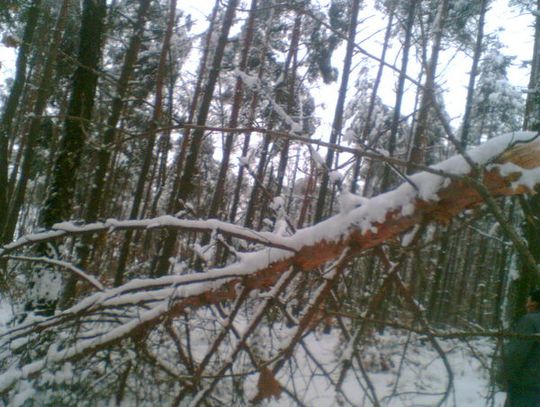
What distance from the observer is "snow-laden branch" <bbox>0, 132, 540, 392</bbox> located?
8.00 feet

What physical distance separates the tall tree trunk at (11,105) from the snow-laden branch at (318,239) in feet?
31.3

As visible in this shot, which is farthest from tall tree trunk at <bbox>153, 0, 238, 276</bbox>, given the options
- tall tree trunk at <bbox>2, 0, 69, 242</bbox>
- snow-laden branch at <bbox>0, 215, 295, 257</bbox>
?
tall tree trunk at <bbox>2, 0, 69, 242</bbox>

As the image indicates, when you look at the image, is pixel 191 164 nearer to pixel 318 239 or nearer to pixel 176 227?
pixel 176 227

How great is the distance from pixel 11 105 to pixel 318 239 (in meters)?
12.4

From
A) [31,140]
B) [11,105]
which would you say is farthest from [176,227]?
[31,140]

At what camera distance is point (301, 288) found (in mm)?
2928

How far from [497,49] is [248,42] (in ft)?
38.6

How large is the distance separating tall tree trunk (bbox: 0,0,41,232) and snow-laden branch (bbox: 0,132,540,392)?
9551 mm

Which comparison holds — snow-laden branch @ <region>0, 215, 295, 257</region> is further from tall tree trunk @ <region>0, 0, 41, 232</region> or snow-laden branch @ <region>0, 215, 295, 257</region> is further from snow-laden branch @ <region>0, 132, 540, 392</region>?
tall tree trunk @ <region>0, 0, 41, 232</region>

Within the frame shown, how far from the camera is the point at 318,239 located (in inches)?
104

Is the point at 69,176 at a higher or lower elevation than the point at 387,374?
higher

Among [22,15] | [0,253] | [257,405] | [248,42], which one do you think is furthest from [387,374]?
[22,15]

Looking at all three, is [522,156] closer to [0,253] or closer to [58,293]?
[0,253]

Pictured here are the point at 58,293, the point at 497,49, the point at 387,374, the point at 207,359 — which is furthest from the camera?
the point at 497,49
